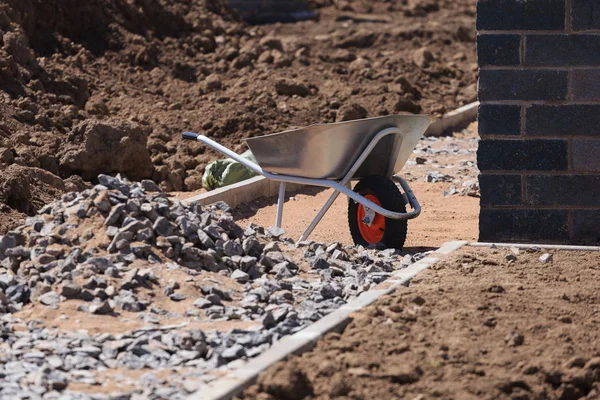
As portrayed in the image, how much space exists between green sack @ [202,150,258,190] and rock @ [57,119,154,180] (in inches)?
25.4

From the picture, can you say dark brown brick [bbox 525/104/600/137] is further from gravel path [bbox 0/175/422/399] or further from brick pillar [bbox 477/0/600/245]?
gravel path [bbox 0/175/422/399]

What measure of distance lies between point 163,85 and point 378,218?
261 inches

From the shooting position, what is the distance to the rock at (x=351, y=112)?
467 inches

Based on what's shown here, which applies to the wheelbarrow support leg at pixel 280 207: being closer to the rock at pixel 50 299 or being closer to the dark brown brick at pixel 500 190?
the dark brown brick at pixel 500 190

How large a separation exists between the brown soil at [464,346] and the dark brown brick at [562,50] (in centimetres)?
142

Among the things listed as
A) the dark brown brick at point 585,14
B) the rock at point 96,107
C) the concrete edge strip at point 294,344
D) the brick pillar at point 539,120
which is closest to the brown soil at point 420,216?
the brick pillar at point 539,120

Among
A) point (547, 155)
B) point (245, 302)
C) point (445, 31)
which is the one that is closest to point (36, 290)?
point (245, 302)

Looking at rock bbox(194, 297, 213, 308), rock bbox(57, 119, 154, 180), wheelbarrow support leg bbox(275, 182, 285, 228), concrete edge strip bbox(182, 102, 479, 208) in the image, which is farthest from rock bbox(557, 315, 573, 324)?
rock bbox(57, 119, 154, 180)

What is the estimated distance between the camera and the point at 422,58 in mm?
16125

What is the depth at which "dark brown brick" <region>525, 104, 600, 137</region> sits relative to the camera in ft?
22.3

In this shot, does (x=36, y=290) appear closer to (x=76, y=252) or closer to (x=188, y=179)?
(x=76, y=252)

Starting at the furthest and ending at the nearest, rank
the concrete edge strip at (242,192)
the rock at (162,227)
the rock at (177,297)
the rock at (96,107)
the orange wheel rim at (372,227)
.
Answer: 1. the rock at (96,107)
2. the concrete edge strip at (242,192)
3. the orange wheel rim at (372,227)
4. the rock at (162,227)
5. the rock at (177,297)

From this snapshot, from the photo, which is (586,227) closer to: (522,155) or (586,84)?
(522,155)

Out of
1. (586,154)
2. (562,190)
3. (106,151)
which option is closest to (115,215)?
(562,190)
